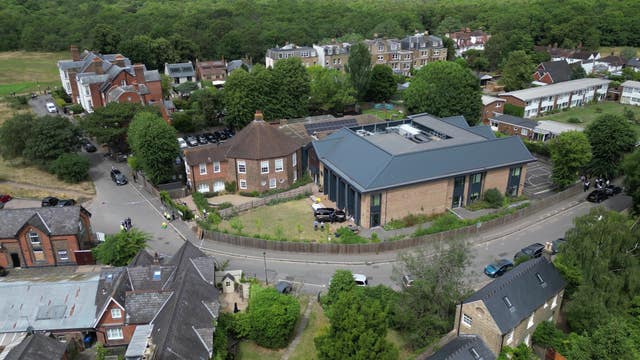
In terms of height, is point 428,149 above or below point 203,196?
above

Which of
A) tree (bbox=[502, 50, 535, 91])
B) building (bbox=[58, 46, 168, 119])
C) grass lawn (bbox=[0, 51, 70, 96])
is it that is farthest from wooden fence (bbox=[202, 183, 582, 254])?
grass lawn (bbox=[0, 51, 70, 96])

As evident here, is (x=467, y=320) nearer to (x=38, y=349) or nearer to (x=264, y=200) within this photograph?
(x=38, y=349)

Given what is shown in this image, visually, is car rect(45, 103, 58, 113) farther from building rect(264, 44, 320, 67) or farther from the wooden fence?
the wooden fence

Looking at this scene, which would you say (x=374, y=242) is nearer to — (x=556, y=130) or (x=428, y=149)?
(x=428, y=149)

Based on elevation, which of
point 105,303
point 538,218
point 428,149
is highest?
point 428,149

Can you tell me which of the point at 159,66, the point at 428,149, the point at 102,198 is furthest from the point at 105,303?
the point at 159,66

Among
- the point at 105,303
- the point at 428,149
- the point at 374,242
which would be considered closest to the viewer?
the point at 105,303

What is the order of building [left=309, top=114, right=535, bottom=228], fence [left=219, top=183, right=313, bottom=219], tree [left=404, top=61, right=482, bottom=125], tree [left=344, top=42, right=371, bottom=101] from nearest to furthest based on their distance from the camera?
building [left=309, top=114, right=535, bottom=228], fence [left=219, top=183, right=313, bottom=219], tree [left=404, top=61, right=482, bottom=125], tree [left=344, top=42, right=371, bottom=101]
